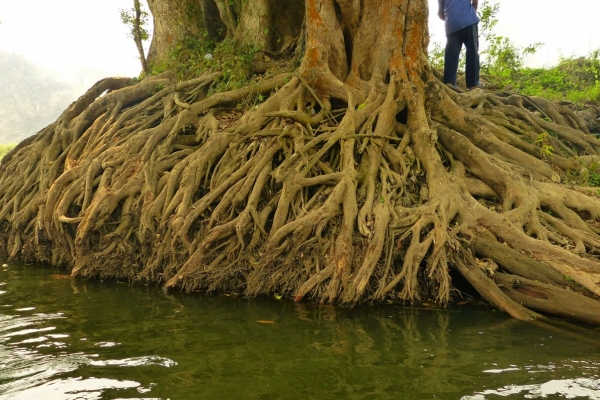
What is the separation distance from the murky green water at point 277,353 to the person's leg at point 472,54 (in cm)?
432

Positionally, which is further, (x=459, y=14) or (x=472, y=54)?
(x=472, y=54)

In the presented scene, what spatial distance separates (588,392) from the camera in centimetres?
342

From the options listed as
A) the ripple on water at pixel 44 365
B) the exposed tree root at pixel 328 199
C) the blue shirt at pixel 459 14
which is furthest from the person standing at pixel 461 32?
the ripple on water at pixel 44 365

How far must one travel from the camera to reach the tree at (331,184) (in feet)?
18.3

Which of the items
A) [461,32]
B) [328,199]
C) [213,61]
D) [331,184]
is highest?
[213,61]

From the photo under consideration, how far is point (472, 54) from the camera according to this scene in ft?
26.3

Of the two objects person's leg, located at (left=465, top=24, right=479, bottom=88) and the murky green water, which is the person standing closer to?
person's leg, located at (left=465, top=24, right=479, bottom=88)

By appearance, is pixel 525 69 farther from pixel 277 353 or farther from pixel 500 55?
pixel 277 353

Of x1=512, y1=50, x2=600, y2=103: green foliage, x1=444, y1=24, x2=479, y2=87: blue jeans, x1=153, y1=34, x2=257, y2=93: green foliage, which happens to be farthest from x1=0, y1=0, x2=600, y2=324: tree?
x1=512, y1=50, x2=600, y2=103: green foliage

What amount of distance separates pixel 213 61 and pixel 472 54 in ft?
14.6

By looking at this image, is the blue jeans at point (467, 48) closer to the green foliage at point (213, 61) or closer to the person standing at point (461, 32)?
the person standing at point (461, 32)

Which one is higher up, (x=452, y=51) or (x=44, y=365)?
(x=452, y=51)

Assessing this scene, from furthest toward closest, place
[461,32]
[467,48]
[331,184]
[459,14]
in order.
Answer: [467,48], [461,32], [459,14], [331,184]

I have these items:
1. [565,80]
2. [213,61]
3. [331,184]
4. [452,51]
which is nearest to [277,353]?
[331,184]
